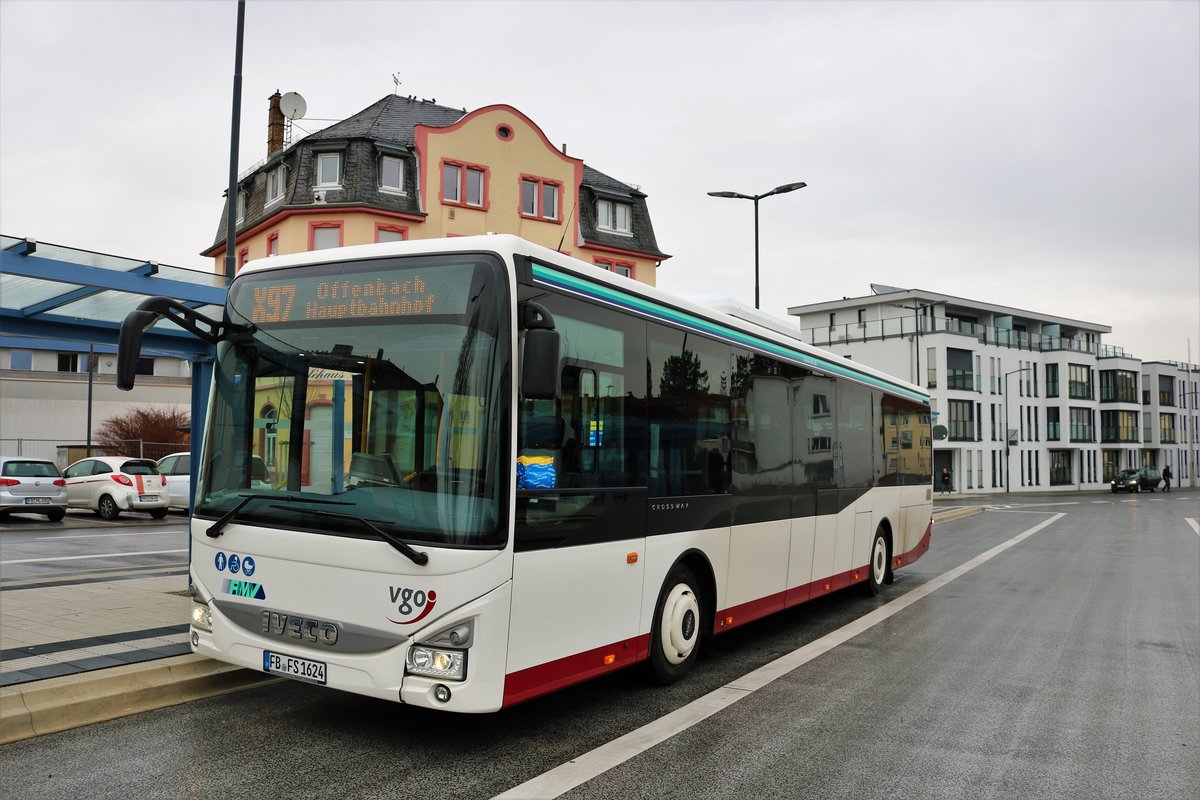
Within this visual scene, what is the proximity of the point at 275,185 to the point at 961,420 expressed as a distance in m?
47.1

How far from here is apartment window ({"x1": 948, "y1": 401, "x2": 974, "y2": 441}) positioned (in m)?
64.2

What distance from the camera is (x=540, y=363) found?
16.3 feet

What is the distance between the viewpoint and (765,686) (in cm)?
721

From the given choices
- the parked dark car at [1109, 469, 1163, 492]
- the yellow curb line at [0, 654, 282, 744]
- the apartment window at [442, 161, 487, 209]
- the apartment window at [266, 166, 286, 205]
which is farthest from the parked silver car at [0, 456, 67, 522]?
the parked dark car at [1109, 469, 1163, 492]

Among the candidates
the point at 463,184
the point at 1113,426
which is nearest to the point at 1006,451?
the point at 1113,426

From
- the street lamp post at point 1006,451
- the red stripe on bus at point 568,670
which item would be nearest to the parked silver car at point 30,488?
the red stripe on bus at point 568,670

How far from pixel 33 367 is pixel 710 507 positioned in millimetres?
63177

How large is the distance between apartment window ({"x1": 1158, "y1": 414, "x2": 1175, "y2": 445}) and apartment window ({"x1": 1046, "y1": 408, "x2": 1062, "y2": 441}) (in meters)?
22.1

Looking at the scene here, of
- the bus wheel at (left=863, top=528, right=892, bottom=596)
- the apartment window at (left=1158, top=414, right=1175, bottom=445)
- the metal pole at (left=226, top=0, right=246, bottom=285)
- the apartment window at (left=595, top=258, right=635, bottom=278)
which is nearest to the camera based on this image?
the metal pole at (left=226, top=0, right=246, bottom=285)

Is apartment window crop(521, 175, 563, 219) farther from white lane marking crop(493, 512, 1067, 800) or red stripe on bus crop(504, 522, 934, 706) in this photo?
red stripe on bus crop(504, 522, 934, 706)

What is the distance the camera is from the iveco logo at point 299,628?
5.29m

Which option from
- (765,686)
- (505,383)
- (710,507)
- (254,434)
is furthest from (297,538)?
(765,686)

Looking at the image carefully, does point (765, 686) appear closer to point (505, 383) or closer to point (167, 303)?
point (505, 383)

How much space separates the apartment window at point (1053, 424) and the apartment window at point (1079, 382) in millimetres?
2033
